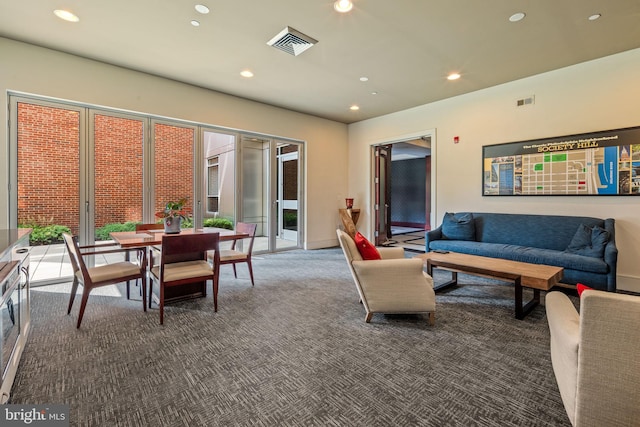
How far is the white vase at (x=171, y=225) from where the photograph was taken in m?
3.26

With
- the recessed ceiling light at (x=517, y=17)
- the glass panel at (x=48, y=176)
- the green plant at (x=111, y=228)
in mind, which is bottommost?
the green plant at (x=111, y=228)

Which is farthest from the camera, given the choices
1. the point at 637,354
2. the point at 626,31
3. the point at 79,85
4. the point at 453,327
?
the point at 79,85

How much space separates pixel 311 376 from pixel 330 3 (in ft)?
10.6

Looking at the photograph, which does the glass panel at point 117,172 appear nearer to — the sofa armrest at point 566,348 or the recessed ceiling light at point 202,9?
the recessed ceiling light at point 202,9

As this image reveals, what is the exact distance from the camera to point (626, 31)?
3.30m

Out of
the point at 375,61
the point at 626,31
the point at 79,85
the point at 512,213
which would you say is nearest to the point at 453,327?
the point at 512,213

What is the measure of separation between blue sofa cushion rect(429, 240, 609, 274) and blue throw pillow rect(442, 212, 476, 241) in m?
0.16

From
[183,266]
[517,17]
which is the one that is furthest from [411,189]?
[183,266]

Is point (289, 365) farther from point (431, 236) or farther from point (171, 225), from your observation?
point (431, 236)

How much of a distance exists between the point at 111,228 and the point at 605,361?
17.5 feet

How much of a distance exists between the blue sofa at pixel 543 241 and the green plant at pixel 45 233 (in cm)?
538

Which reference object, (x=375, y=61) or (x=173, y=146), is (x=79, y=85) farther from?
(x=375, y=61)

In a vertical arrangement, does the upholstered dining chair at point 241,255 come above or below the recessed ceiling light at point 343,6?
below

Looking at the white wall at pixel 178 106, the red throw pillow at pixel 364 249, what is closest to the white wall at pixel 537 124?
the white wall at pixel 178 106
